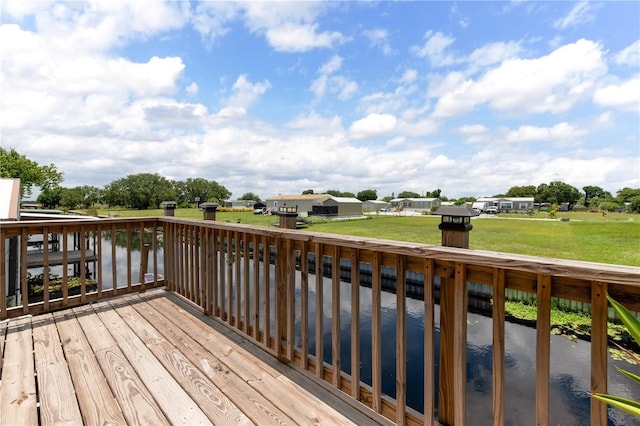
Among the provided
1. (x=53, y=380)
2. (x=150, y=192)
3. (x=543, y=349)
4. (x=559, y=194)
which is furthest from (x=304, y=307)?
(x=559, y=194)

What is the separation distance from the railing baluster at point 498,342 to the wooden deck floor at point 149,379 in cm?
58

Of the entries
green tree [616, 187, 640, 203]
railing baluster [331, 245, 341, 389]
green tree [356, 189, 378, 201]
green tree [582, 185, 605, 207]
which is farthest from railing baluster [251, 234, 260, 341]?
green tree [582, 185, 605, 207]

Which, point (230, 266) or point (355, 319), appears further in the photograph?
point (230, 266)

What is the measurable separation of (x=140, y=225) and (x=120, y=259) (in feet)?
46.3

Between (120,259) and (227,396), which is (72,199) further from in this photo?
(227,396)

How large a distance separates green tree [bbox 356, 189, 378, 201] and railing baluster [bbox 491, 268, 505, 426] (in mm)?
69608

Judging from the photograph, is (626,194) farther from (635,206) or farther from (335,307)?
(335,307)

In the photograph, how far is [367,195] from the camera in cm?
7169

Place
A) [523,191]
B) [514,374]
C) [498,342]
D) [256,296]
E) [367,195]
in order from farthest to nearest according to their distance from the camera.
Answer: [367,195]
[523,191]
[514,374]
[256,296]
[498,342]

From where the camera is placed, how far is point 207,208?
2955 mm

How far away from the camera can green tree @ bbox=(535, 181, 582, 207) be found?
193ft

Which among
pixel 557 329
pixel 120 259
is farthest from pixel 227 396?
pixel 120 259

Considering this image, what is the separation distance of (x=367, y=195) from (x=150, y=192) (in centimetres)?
4597

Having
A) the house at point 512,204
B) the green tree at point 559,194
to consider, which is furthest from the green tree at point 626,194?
the house at point 512,204
